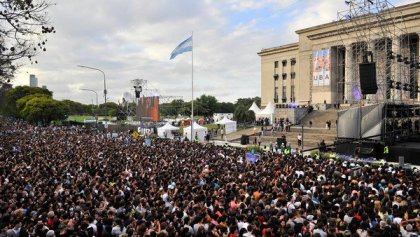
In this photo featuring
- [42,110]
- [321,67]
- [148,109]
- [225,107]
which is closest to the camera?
[321,67]

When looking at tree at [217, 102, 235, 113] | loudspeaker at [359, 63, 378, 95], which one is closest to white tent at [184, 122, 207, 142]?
loudspeaker at [359, 63, 378, 95]

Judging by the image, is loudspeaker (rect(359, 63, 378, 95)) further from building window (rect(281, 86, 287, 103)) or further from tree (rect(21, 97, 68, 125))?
tree (rect(21, 97, 68, 125))

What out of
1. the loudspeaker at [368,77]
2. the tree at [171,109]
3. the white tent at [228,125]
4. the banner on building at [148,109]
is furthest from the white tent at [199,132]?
the tree at [171,109]

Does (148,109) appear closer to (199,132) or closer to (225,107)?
(199,132)

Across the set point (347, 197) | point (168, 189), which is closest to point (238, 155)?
point (168, 189)

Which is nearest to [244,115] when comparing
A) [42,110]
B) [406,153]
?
[42,110]

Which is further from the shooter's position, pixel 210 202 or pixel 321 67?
pixel 321 67

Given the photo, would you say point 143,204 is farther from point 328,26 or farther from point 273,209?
point 328,26

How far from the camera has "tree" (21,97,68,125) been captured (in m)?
79.7

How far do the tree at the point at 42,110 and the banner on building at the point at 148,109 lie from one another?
28.8m

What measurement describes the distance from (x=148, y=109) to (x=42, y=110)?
33.7 meters

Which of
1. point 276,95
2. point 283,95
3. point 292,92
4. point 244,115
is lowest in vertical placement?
point 244,115

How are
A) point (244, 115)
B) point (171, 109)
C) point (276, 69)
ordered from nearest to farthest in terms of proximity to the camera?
Result: point (276, 69) < point (244, 115) < point (171, 109)

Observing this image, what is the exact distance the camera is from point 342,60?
55.8m
